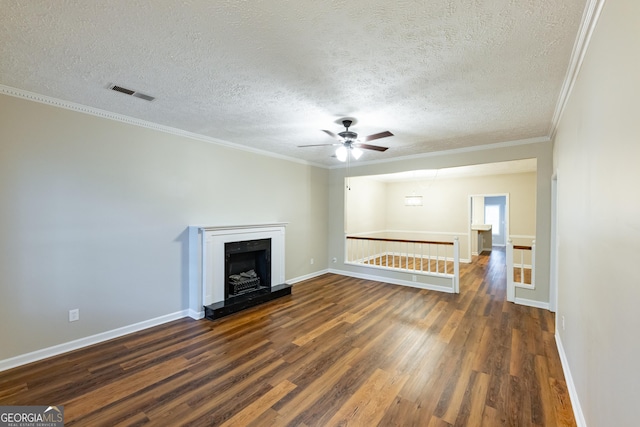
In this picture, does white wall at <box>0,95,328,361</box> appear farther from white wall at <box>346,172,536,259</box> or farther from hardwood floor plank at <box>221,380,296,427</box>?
white wall at <box>346,172,536,259</box>

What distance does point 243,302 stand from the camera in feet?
13.8

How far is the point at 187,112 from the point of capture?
10.6 feet

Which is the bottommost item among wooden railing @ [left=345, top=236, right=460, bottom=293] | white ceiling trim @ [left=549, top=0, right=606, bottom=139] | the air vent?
wooden railing @ [left=345, top=236, right=460, bottom=293]

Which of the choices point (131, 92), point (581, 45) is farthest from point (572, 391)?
point (131, 92)

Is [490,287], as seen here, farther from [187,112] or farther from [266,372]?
[187,112]

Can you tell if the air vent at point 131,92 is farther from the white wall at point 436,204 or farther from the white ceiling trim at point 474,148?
the white wall at point 436,204

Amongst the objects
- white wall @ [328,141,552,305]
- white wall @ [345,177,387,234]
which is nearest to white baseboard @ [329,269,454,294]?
white wall @ [328,141,552,305]

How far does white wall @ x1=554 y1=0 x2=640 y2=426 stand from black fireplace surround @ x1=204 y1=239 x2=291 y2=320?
3875mm

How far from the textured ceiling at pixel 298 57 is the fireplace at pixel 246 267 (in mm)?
2090

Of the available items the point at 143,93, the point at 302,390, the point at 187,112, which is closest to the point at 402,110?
the point at 187,112

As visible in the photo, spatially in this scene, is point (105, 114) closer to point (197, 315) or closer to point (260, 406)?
point (197, 315)

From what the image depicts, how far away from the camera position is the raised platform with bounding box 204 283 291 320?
3876 mm

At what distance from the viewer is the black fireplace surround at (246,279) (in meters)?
4.07

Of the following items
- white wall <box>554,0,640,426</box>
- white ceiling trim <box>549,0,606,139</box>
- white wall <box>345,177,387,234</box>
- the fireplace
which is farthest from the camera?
white wall <box>345,177,387,234</box>
